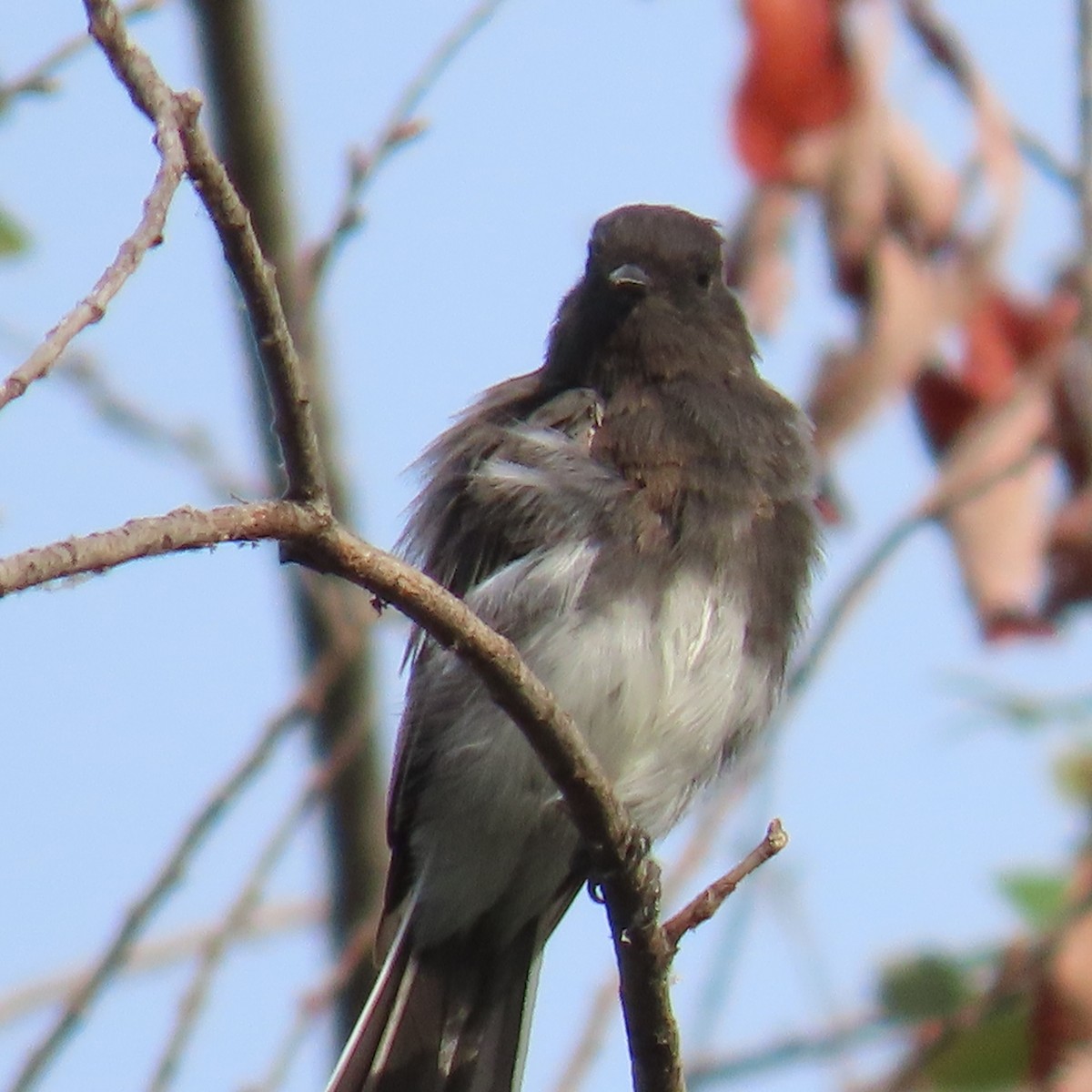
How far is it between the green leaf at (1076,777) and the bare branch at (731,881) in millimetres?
1987

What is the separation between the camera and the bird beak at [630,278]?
3699 millimetres

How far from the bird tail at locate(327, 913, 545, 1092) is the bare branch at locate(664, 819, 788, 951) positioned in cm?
95

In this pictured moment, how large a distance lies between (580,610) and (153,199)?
1.51 meters

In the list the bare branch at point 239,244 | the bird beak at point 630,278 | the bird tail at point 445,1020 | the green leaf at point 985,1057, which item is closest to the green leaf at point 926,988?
the green leaf at point 985,1057

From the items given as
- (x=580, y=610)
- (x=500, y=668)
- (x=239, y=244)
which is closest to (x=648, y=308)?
(x=580, y=610)

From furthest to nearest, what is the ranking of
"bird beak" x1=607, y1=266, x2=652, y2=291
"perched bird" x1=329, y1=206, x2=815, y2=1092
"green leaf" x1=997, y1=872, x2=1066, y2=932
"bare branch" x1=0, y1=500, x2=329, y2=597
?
"green leaf" x1=997, y1=872, x2=1066, y2=932 < "bird beak" x1=607, y1=266, x2=652, y2=291 < "perched bird" x1=329, y1=206, x2=815, y2=1092 < "bare branch" x1=0, y1=500, x2=329, y2=597

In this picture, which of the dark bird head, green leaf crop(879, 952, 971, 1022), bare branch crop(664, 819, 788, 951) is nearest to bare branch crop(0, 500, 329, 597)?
bare branch crop(664, 819, 788, 951)

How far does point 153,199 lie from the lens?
182 centimetres

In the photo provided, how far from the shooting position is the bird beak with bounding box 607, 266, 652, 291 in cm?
370

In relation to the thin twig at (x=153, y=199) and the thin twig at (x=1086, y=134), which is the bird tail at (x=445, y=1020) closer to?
the thin twig at (x=1086, y=134)

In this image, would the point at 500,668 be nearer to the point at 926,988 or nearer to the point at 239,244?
the point at 239,244

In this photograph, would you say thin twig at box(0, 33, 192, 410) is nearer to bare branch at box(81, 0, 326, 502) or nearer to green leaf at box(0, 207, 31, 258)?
bare branch at box(81, 0, 326, 502)


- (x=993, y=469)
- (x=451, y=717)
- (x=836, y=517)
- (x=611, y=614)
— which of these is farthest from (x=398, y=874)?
(x=993, y=469)

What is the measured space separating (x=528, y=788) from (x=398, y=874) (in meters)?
0.35
